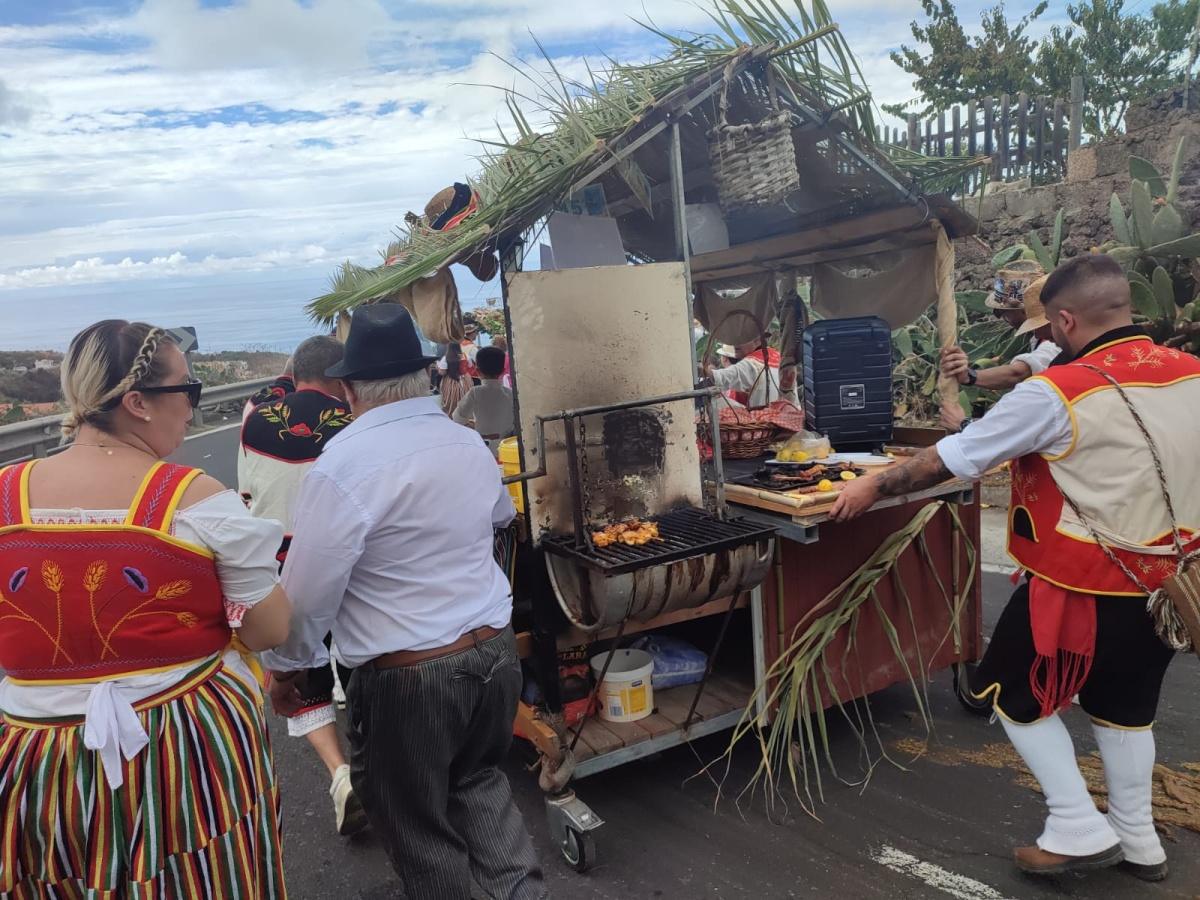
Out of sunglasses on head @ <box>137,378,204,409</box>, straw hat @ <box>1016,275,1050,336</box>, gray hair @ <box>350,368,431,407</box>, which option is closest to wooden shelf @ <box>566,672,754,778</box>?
gray hair @ <box>350,368,431,407</box>

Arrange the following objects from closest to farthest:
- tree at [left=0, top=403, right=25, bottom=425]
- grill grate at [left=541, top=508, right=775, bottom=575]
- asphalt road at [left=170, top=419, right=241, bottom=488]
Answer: grill grate at [left=541, top=508, right=775, bottom=575]
asphalt road at [left=170, top=419, right=241, bottom=488]
tree at [left=0, top=403, right=25, bottom=425]

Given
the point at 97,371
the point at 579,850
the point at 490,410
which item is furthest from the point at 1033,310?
the point at 97,371

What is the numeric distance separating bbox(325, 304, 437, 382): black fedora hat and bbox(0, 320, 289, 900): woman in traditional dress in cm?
52

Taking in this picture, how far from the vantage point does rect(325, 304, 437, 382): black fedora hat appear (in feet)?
7.71

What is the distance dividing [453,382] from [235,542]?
606 centimetres

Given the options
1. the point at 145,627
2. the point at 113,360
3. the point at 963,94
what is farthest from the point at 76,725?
the point at 963,94

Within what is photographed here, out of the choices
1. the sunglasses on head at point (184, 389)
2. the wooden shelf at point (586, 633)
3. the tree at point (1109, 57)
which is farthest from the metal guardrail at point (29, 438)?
the tree at point (1109, 57)

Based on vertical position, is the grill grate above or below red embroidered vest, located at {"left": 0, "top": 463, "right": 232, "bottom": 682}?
below

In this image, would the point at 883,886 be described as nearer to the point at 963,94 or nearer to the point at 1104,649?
the point at 1104,649

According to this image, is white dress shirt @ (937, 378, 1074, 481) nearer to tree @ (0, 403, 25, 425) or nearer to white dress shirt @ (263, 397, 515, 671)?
white dress shirt @ (263, 397, 515, 671)

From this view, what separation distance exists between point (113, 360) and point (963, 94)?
18756mm

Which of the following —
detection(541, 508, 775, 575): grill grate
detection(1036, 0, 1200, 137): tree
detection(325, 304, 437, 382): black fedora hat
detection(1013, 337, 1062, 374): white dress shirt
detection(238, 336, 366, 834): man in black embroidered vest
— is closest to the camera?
detection(325, 304, 437, 382): black fedora hat

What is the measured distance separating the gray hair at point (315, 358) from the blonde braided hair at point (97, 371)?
1658 mm

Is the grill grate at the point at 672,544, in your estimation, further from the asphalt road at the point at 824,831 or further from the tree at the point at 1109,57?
the tree at the point at 1109,57
